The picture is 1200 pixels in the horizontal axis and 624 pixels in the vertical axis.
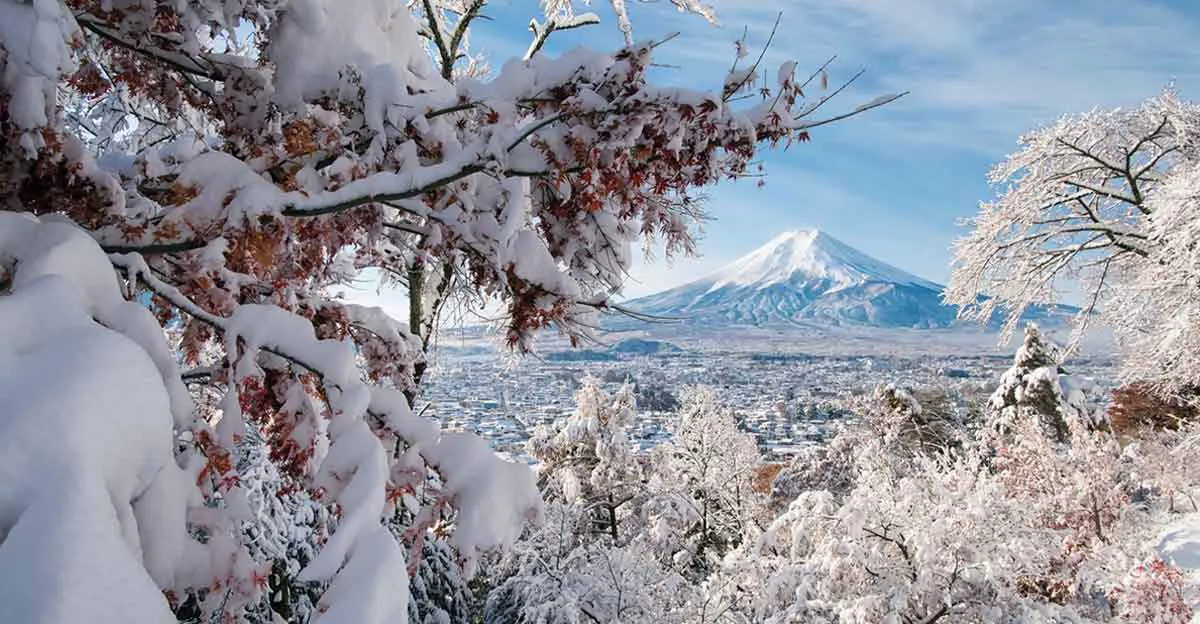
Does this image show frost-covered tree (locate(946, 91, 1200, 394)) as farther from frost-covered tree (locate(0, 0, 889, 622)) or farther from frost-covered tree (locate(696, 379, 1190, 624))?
frost-covered tree (locate(0, 0, 889, 622))

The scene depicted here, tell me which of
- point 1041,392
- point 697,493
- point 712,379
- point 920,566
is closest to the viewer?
point 920,566

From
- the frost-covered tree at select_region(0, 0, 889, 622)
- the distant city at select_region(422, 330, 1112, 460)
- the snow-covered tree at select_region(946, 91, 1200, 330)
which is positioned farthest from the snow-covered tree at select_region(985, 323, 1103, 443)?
the frost-covered tree at select_region(0, 0, 889, 622)

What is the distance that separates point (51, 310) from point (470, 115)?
58.3 inches

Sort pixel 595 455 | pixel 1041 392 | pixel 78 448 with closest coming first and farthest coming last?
pixel 78 448
pixel 595 455
pixel 1041 392

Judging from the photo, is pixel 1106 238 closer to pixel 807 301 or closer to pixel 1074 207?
pixel 1074 207

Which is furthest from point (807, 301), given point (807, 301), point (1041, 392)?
point (1041, 392)

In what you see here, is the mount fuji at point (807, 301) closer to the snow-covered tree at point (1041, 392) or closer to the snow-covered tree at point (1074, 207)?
the snow-covered tree at point (1041, 392)

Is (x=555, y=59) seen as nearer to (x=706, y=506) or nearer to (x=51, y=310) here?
A: (x=51, y=310)

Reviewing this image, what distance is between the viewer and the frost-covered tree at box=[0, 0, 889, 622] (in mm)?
1327

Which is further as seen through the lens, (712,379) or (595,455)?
(712,379)

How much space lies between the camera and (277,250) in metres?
2.05

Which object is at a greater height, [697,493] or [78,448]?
[78,448]

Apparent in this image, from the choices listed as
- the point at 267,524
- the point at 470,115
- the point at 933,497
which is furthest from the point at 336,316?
the point at 933,497

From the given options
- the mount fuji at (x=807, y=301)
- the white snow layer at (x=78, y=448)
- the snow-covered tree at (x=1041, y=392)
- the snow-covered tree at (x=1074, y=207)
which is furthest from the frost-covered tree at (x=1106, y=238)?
the mount fuji at (x=807, y=301)
